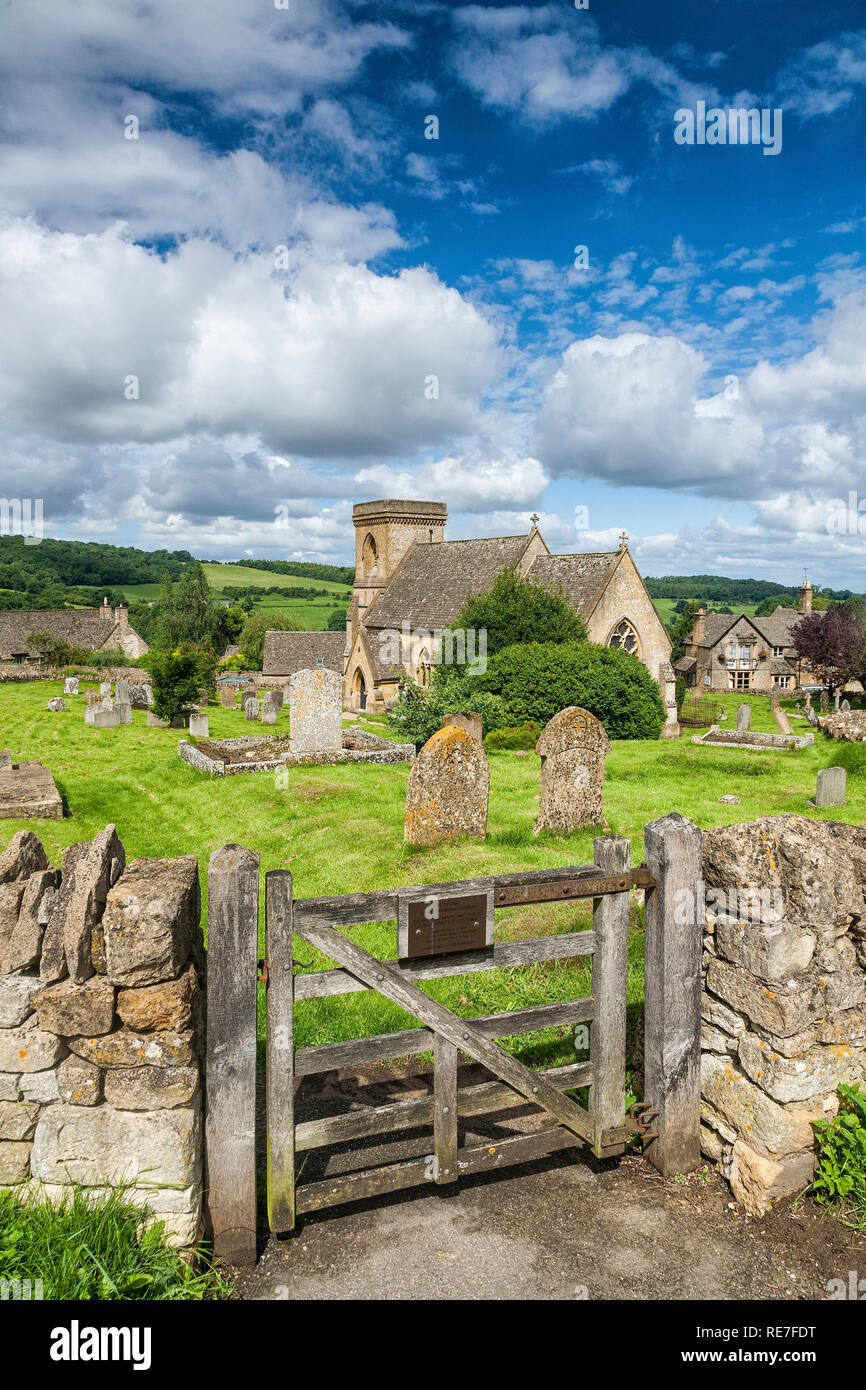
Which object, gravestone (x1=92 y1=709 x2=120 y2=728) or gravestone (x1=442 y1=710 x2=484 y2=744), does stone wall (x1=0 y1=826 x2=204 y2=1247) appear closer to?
gravestone (x1=442 y1=710 x2=484 y2=744)

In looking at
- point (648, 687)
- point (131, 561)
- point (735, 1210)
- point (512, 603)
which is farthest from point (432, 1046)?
point (131, 561)

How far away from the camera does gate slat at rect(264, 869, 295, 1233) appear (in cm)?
388

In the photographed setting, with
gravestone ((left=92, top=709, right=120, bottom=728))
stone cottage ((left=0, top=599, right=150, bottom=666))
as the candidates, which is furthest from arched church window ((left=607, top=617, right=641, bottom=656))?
stone cottage ((left=0, top=599, right=150, bottom=666))

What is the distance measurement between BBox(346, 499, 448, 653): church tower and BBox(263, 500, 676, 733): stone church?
59 mm

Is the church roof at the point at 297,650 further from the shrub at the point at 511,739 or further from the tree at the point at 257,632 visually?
the shrub at the point at 511,739

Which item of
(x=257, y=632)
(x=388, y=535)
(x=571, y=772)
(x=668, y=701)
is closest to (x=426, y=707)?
(x=571, y=772)

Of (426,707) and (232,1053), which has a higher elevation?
(426,707)

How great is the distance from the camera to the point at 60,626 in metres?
66.1

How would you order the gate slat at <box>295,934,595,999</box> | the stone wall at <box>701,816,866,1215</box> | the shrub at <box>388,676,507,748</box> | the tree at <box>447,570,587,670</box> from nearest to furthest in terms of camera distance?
the gate slat at <box>295,934,595,999</box> → the stone wall at <box>701,816,866,1215</box> → the shrub at <box>388,676,507,748</box> → the tree at <box>447,570,587,670</box>

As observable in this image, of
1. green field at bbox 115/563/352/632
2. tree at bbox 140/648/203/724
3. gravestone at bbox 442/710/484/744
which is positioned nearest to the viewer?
gravestone at bbox 442/710/484/744

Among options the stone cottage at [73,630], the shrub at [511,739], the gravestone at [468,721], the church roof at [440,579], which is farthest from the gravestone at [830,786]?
the stone cottage at [73,630]

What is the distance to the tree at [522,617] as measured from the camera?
31828 mm

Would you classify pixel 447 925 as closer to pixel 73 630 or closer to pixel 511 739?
pixel 511 739

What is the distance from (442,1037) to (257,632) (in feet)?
250
